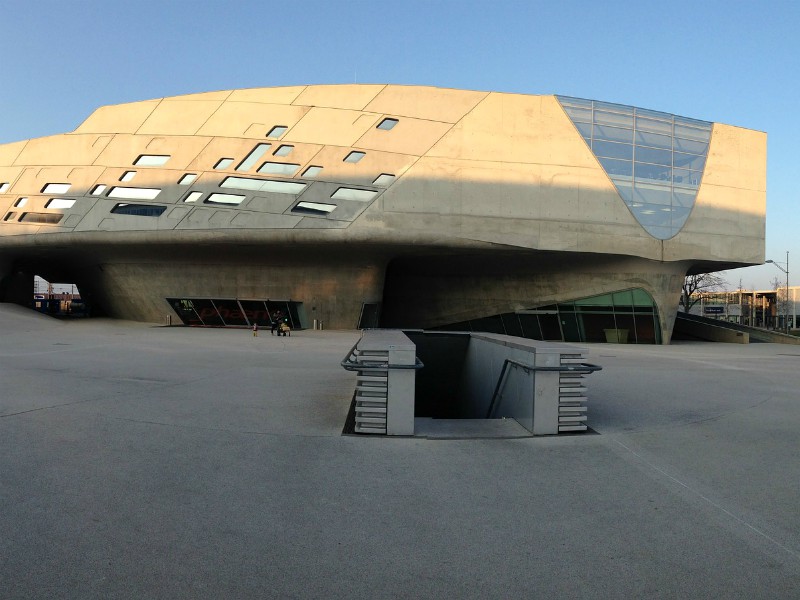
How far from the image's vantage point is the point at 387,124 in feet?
89.6

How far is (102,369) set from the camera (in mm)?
11727

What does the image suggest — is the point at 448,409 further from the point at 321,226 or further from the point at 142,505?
the point at 142,505

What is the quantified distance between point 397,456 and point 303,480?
123 cm

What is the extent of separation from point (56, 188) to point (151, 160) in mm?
5946

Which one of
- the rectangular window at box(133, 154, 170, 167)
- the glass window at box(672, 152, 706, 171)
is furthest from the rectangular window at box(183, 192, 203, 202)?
the glass window at box(672, 152, 706, 171)

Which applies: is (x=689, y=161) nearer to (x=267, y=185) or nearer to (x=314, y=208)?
(x=314, y=208)

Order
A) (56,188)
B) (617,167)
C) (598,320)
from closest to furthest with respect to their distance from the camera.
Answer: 1. (617,167)
2. (56,188)
3. (598,320)

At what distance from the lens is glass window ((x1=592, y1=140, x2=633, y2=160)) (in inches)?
1094

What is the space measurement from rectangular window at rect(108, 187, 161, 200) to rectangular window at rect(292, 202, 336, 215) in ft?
25.7

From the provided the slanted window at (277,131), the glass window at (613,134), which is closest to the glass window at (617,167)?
the glass window at (613,134)

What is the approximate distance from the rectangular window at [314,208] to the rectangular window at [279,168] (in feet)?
5.98

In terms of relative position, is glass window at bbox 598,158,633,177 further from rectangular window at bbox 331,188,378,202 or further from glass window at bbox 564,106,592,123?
rectangular window at bbox 331,188,378,202

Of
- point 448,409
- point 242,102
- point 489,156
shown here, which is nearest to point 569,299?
point 489,156

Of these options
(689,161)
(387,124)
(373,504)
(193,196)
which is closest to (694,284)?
(689,161)
